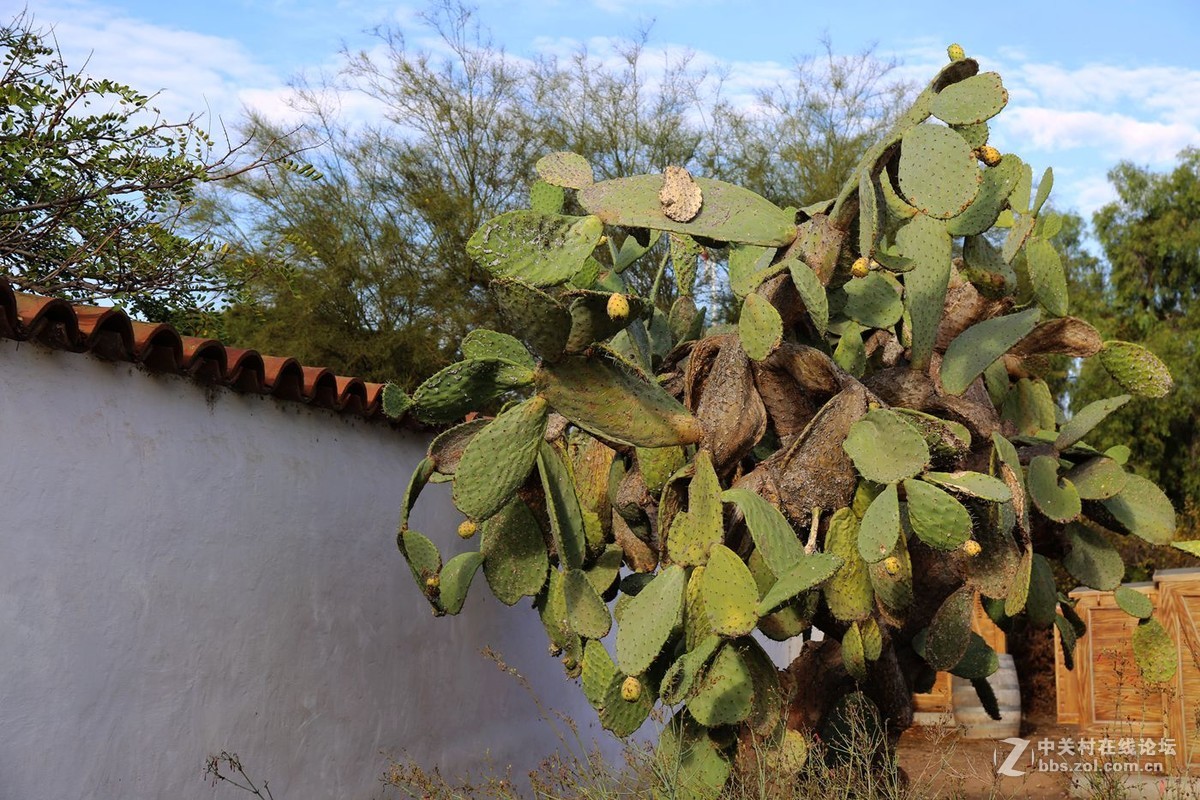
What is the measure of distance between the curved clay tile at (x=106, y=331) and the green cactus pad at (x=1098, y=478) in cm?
370

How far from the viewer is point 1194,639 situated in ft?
26.4

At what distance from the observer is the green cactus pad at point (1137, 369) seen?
475 centimetres

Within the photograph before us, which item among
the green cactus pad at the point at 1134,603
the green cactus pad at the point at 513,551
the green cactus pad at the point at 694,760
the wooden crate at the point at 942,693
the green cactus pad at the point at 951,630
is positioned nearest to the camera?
the green cactus pad at the point at 694,760

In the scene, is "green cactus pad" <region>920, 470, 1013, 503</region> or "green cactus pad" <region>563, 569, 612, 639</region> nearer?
"green cactus pad" <region>920, 470, 1013, 503</region>

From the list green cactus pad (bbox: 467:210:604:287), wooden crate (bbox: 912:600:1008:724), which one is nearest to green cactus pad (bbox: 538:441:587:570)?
green cactus pad (bbox: 467:210:604:287)

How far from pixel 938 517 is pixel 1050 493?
119 cm

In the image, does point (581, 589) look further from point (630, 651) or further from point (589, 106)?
point (589, 106)

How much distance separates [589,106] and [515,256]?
1318cm

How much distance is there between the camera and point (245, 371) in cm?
492

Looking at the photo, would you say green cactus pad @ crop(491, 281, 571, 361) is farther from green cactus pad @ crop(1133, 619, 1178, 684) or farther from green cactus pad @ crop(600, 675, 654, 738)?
green cactus pad @ crop(1133, 619, 1178, 684)

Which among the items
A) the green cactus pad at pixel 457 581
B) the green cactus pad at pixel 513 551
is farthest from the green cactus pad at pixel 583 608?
the green cactus pad at pixel 457 581

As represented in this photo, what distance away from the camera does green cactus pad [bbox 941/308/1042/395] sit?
429cm

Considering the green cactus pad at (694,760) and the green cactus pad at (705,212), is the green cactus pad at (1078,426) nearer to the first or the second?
the green cactus pad at (705,212)

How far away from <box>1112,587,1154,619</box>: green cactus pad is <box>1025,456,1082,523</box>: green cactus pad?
875 millimetres
